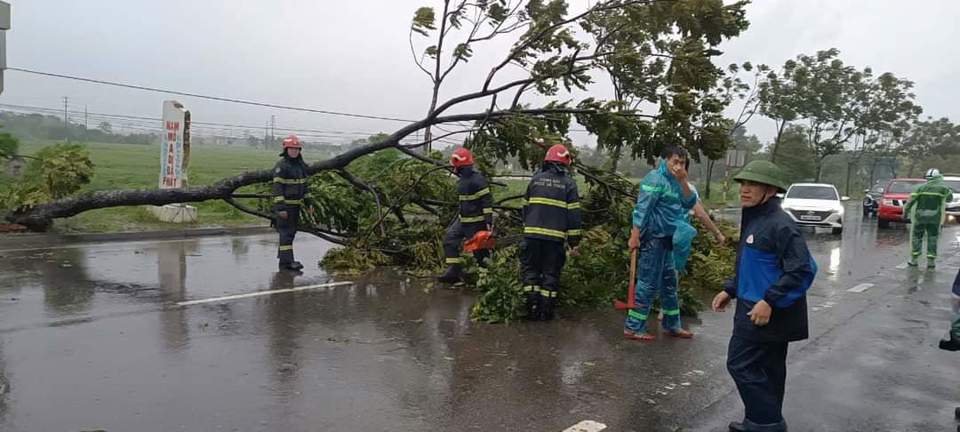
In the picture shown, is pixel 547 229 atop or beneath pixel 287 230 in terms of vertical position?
atop

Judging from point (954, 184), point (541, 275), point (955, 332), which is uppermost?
point (954, 184)

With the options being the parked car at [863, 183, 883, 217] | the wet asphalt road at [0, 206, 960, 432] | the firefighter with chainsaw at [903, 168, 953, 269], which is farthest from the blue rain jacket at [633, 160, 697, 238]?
the parked car at [863, 183, 883, 217]

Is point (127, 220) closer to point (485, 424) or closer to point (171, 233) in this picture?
point (171, 233)

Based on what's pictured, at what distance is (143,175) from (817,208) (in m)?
19.0

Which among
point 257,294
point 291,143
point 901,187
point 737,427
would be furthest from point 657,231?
point 901,187

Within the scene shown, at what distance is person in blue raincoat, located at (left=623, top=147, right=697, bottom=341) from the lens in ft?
20.3

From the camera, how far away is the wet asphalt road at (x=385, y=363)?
4270 mm

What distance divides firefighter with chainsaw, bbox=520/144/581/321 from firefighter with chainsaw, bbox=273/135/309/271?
3.80m

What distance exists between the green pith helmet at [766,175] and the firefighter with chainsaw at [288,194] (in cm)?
661

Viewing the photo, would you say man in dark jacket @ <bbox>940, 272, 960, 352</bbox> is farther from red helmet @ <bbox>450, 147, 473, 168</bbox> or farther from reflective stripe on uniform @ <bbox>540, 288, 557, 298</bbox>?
red helmet @ <bbox>450, 147, 473, 168</bbox>

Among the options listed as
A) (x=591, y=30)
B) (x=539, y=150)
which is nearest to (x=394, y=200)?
(x=539, y=150)

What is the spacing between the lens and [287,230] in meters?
9.29

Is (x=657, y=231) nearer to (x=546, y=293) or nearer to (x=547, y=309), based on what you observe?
(x=546, y=293)

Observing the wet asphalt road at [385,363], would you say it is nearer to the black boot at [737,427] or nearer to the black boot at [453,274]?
the black boot at [737,427]
